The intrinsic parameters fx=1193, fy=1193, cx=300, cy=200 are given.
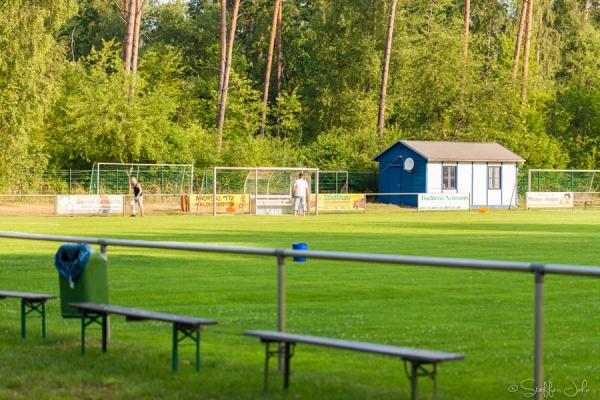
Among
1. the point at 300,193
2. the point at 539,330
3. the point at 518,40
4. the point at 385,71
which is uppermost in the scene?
the point at 518,40

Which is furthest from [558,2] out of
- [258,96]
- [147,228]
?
[147,228]

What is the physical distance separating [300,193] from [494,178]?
1892 centimetres

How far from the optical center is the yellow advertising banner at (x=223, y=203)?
5756cm

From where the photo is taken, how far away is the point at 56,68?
68750mm

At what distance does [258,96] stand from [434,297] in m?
67.7

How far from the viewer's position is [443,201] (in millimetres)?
64812

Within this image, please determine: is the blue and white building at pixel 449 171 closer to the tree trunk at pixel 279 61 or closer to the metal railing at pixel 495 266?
the tree trunk at pixel 279 61

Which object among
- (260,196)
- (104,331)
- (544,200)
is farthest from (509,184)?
(104,331)

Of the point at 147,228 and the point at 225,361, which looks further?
the point at 147,228

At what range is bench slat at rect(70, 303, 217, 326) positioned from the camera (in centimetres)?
1031

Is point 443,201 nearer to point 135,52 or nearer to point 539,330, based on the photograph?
point 135,52

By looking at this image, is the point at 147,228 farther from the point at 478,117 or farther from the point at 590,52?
the point at 590,52

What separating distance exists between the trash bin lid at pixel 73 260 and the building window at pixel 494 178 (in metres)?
60.8

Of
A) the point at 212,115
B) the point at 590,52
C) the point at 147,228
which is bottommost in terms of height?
the point at 147,228
